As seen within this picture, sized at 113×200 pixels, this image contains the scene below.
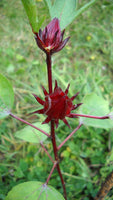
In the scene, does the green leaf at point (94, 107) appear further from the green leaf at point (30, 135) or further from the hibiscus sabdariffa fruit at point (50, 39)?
the hibiscus sabdariffa fruit at point (50, 39)

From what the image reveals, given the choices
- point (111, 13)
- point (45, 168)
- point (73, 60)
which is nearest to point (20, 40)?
point (73, 60)

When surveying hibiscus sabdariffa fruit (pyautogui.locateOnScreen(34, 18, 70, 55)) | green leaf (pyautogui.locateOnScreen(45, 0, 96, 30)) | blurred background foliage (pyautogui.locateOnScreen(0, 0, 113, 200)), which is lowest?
blurred background foliage (pyautogui.locateOnScreen(0, 0, 113, 200))

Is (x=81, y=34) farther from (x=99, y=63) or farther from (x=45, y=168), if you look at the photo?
(x=45, y=168)

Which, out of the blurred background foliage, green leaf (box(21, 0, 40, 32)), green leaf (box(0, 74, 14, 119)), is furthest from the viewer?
the blurred background foliage

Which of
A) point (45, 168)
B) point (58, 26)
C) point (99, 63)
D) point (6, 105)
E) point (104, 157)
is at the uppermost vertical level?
point (58, 26)

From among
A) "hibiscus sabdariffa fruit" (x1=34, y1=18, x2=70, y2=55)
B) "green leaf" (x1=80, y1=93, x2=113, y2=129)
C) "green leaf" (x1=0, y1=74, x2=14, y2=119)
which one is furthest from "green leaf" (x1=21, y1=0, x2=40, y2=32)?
"green leaf" (x1=80, y1=93, x2=113, y2=129)

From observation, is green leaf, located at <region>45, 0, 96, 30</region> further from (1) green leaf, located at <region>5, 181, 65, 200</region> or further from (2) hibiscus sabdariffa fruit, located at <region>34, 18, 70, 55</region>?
(1) green leaf, located at <region>5, 181, 65, 200</region>

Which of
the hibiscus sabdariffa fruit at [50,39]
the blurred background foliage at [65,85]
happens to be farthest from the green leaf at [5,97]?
the hibiscus sabdariffa fruit at [50,39]
